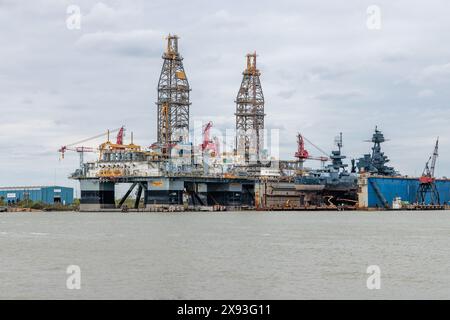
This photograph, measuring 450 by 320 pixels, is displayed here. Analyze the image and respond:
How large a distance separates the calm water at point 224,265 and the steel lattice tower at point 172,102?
8979 cm

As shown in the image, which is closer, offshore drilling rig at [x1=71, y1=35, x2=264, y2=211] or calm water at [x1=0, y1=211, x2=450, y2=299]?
calm water at [x1=0, y1=211, x2=450, y2=299]

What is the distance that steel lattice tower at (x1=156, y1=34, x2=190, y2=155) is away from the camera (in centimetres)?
17500

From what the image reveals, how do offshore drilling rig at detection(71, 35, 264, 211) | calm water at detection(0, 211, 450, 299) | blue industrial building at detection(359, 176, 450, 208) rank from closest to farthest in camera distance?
calm water at detection(0, 211, 450, 299)
offshore drilling rig at detection(71, 35, 264, 211)
blue industrial building at detection(359, 176, 450, 208)

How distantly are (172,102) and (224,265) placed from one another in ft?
402

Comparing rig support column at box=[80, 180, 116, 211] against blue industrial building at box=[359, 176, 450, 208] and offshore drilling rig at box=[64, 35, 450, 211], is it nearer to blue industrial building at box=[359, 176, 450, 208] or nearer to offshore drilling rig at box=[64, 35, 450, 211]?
offshore drilling rig at box=[64, 35, 450, 211]

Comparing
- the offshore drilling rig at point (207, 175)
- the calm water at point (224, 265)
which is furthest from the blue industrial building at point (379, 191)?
the calm water at point (224, 265)

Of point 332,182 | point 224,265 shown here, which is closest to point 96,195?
point 332,182

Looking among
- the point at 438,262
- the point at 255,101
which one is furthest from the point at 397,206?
the point at 438,262

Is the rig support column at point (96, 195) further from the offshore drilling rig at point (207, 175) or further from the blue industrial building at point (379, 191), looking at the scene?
the blue industrial building at point (379, 191)

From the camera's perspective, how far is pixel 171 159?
561ft

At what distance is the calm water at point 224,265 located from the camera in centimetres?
4281

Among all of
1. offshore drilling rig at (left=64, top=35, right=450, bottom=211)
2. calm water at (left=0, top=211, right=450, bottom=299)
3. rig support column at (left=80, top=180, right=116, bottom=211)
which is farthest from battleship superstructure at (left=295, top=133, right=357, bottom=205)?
calm water at (left=0, top=211, right=450, bottom=299)
